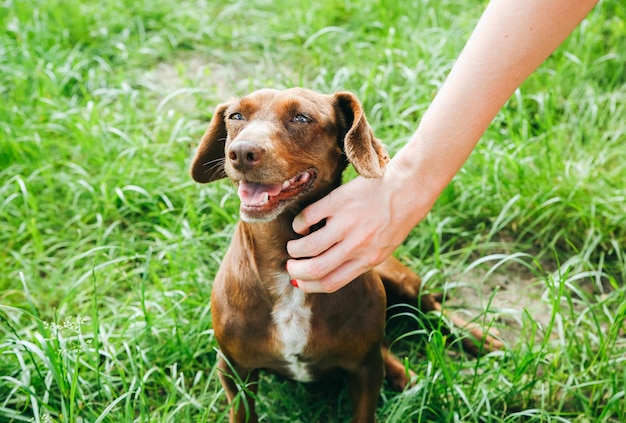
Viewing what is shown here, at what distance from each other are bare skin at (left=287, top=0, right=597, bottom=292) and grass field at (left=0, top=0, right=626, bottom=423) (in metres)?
0.55

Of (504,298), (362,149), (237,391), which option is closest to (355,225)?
(362,149)

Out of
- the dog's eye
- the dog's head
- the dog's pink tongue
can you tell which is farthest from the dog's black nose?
the dog's eye

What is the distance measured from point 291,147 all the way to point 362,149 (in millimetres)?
224

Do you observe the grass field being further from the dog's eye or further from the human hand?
the dog's eye

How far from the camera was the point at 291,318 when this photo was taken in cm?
247

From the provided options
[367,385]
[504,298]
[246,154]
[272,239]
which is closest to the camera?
[246,154]

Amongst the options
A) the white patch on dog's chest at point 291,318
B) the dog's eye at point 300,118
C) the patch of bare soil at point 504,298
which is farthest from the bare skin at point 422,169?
the patch of bare soil at point 504,298

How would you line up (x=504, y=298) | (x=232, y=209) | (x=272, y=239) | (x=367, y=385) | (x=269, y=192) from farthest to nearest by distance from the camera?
1. (x=232, y=209)
2. (x=504, y=298)
3. (x=367, y=385)
4. (x=272, y=239)
5. (x=269, y=192)

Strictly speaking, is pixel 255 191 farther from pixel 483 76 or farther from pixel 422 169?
pixel 483 76

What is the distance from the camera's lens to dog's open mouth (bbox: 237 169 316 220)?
2230mm

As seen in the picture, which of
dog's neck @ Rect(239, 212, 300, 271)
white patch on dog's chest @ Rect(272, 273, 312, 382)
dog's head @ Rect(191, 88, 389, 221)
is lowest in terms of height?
white patch on dog's chest @ Rect(272, 273, 312, 382)

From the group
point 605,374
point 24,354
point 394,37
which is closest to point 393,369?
point 605,374

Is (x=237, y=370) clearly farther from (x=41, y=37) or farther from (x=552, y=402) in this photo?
(x=41, y=37)

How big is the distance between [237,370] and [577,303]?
1685mm
